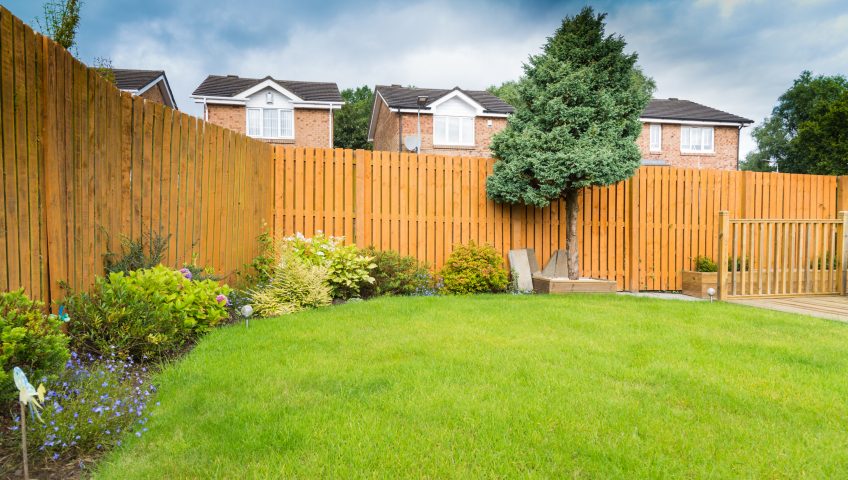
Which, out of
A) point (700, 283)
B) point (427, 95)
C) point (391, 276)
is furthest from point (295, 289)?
point (427, 95)

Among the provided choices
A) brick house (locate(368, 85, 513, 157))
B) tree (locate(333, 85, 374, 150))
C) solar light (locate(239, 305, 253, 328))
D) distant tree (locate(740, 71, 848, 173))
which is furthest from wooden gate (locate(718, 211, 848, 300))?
distant tree (locate(740, 71, 848, 173))

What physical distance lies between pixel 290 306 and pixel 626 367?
3.71 m

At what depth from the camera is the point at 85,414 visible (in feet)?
8.20

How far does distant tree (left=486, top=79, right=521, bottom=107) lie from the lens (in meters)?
8.46

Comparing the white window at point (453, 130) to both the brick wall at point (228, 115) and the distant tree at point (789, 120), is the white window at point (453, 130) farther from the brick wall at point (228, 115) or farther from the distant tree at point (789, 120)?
the distant tree at point (789, 120)

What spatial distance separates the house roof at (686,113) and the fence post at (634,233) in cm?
1951

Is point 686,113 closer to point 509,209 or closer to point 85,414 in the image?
point 509,209

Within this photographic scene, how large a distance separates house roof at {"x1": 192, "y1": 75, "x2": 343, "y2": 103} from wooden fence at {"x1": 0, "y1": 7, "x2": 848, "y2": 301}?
1697 centimetres

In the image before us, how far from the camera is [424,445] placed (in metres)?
2.43

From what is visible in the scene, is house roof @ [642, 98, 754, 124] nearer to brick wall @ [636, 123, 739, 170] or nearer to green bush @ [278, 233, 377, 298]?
brick wall @ [636, 123, 739, 170]

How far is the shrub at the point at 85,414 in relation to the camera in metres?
2.35

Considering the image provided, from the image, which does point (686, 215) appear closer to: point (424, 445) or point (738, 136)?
point (424, 445)

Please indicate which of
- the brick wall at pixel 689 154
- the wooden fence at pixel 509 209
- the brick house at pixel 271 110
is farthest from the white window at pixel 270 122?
the brick wall at pixel 689 154

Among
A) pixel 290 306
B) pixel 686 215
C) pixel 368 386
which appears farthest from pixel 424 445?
pixel 686 215
